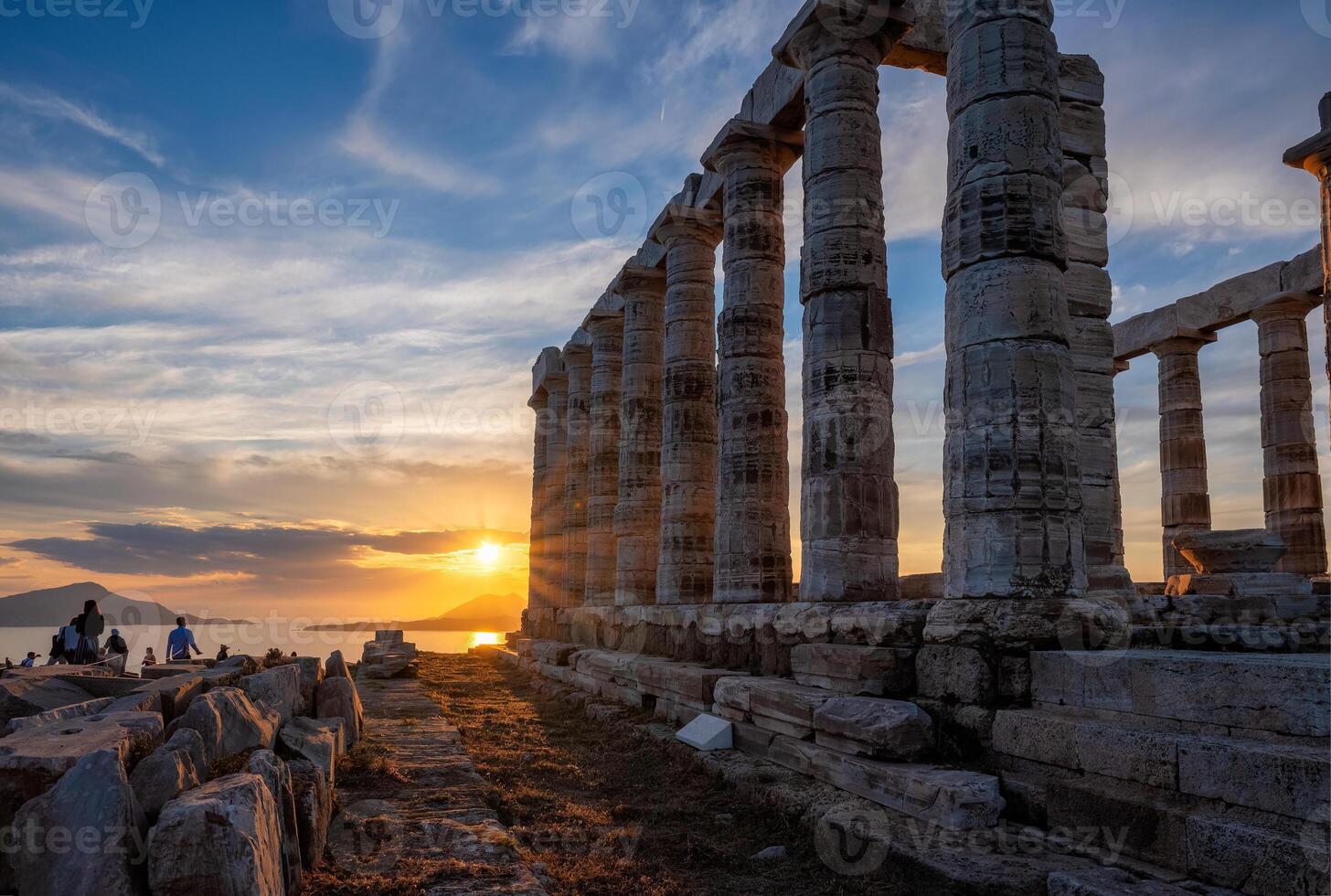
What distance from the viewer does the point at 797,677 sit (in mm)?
10859

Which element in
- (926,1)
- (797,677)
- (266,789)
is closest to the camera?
(266,789)

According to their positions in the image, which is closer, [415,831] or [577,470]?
[415,831]

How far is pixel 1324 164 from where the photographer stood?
16031mm

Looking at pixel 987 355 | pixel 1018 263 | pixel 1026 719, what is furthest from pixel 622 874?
pixel 1018 263

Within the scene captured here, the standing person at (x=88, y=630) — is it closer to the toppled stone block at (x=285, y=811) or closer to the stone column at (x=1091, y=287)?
the toppled stone block at (x=285, y=811)

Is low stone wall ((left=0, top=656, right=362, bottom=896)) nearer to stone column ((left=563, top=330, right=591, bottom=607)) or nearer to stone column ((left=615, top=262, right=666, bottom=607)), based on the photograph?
stone column ((left=615, top=262, right=666, bottom=607))

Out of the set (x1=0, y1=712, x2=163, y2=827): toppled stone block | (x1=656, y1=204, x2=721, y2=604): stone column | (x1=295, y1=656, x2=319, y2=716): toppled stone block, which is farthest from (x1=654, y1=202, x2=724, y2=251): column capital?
(x1=0, y1=712, x2=163, y2=827): toppled stone block

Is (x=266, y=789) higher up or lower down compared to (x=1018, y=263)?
lower down

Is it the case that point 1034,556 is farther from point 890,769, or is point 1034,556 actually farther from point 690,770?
point 690,770

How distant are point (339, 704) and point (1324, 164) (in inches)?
714

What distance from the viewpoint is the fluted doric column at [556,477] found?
2886 cm

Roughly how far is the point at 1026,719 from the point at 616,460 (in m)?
17.6

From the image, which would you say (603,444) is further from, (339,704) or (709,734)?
(709,734)

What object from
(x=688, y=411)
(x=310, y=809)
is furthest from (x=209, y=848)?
(x=688, y=411)
